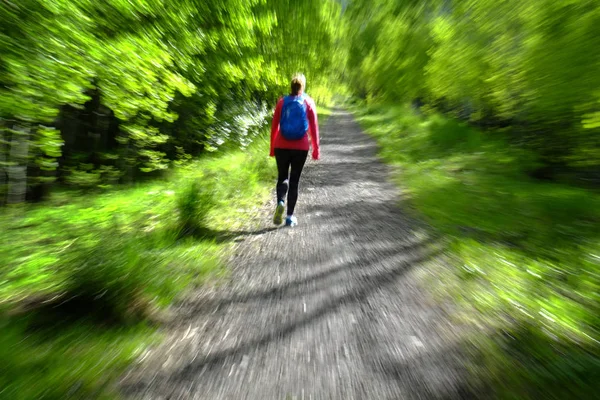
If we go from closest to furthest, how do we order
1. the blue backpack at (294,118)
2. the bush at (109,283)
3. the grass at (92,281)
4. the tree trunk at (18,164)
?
the grass at (92,281), the bush at (109,283), the tree trunk at (18,164), the blue backpack at (294,118)

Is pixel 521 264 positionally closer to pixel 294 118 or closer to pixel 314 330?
pixel 314 330

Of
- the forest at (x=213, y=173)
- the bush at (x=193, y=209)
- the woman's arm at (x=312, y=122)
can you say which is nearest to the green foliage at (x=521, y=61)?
the forest at (x=213, y=173)

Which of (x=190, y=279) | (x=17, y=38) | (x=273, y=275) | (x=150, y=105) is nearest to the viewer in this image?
(x=17, y=38)

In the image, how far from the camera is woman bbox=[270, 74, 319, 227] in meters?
4.01

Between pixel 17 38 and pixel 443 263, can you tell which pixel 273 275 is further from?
pixel 17 38

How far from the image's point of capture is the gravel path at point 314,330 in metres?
1.79

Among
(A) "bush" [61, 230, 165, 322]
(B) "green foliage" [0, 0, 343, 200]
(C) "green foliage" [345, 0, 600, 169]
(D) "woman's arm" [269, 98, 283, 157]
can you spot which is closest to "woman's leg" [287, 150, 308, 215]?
(D) "woman's arm" [269, 98, 283, 157]

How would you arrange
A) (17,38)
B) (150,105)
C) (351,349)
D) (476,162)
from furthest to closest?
(476,162) → (150,105) → (17,38) → (351,349)

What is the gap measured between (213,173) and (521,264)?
4672 mm

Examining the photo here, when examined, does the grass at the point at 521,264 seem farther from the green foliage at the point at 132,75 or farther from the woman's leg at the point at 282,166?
the green foliage at the point at 132,75

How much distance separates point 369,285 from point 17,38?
3.46 meters

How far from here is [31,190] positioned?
548 centimetres

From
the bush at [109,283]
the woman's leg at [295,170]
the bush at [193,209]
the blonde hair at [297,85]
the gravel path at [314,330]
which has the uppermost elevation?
the blonde hair at [297,85]

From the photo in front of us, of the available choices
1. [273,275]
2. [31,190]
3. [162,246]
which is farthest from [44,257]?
[31,190]
